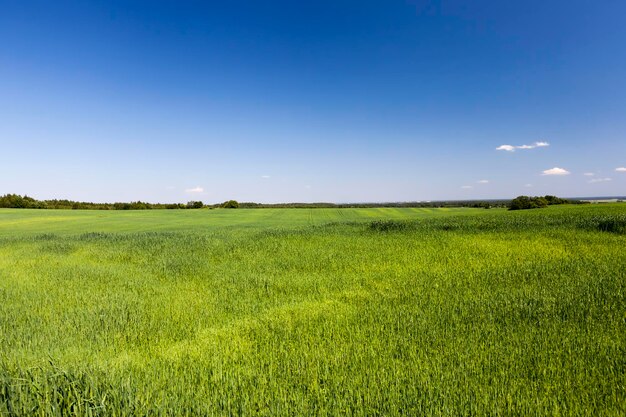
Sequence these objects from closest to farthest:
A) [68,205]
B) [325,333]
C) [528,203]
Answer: [325,333] < [528,203] < [68,205]

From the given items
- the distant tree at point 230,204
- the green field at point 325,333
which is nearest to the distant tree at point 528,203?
the green field at point 325,333

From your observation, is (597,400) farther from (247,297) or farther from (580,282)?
(247,297)

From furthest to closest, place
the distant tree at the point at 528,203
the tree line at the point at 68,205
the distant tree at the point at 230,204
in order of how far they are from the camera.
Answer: the distant tree at the point at 230,204 → the tree line at the point at 68,205 → the distant tree at the point at 528,203

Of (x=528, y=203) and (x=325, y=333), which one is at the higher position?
(x=528, y=203)

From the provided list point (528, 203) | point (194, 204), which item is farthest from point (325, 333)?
point (194, 204)

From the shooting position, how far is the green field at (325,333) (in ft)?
14.0

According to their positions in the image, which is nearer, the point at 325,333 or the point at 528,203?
the point at 325,333

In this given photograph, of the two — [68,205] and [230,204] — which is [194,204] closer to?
[230,204]

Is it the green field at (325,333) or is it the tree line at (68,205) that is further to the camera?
the tree line at (68,205)

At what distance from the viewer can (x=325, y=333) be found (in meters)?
6.75

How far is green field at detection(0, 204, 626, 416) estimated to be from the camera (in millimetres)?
4254

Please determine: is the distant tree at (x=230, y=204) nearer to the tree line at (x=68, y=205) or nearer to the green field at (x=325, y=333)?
the tree line at (x=68, y=205)

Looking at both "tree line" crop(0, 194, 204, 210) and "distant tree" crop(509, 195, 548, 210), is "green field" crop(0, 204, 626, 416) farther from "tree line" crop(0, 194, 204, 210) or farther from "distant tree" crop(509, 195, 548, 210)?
"tree line" crop(0, 194, 204, 210)

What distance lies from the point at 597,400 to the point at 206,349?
20.8 feet
